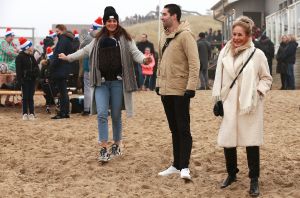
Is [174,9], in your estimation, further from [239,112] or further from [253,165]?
[253,165]

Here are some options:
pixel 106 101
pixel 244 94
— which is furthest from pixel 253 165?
pixel 106 101

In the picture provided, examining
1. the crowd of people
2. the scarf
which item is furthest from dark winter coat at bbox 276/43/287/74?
the scarf

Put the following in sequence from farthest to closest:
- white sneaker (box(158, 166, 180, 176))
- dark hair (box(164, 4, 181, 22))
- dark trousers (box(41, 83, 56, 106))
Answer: dark trousers (box(41, 83, 56, 106)) → white sneaker (box(158, 166, 180, 176)) → dark hair (box(164, 4, 181, 22))

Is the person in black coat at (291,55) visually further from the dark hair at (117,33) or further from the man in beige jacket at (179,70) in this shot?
the man in beige jacket at (179,70)

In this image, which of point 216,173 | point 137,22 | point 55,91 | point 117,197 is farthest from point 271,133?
point 137,22

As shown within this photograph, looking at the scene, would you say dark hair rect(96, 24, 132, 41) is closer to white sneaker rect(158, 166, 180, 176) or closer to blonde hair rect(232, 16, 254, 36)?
white sneaker rect(158, 166, 180, 176)

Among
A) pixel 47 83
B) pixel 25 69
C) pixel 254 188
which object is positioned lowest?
pixel 254 188

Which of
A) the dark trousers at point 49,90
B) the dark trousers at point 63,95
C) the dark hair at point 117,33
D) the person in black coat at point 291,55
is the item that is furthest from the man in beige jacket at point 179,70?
the person in black coat at point 291,55

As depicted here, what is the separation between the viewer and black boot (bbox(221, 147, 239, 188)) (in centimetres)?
591

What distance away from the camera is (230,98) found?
5.65 metres

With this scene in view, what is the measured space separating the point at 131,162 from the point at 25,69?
5111 mm

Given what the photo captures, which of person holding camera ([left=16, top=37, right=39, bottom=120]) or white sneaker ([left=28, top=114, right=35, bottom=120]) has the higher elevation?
person holding camera ([left=16, top=37, right=39, bottom=120])

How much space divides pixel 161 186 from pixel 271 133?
374 cm

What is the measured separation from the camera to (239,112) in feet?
18.3
